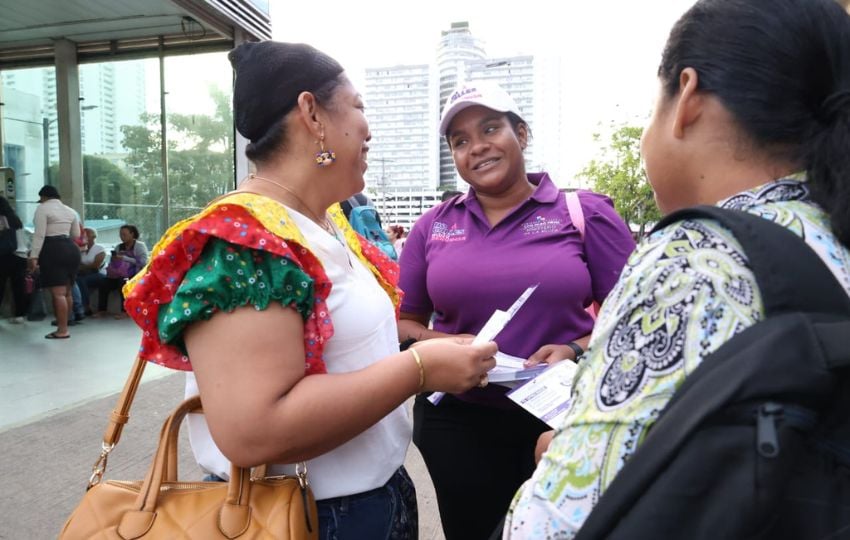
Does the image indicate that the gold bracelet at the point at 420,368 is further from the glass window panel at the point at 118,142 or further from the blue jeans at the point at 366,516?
the glass window panel at the point at 118,142

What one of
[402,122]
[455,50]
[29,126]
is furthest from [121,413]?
[402,122]

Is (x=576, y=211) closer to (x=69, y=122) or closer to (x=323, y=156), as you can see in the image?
(x=323, y=156)

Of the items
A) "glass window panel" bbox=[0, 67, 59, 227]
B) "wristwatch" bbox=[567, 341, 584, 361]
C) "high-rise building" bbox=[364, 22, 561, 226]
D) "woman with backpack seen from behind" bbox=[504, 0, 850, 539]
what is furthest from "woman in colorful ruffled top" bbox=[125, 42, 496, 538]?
"high-rise building" bbox=[364, 22, 561, 226]

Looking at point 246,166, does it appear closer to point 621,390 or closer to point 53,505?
point 53,505

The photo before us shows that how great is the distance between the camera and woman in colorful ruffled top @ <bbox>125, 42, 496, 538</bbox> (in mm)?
1058

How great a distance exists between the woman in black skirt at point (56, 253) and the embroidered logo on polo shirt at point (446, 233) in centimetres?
683

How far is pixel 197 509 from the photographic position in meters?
1.16

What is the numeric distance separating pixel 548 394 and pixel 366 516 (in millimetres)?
553

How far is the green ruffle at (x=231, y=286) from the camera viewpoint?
105cm

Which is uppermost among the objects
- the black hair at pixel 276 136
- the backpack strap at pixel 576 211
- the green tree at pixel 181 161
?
the green tree at pixel 181 161

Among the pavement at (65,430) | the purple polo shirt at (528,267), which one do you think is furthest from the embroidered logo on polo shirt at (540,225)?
the pavement at (65,430)

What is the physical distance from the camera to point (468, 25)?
7938cm

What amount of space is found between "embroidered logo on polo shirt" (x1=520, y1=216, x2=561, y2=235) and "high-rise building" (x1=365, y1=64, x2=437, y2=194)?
85.1 m

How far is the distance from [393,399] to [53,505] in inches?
114
